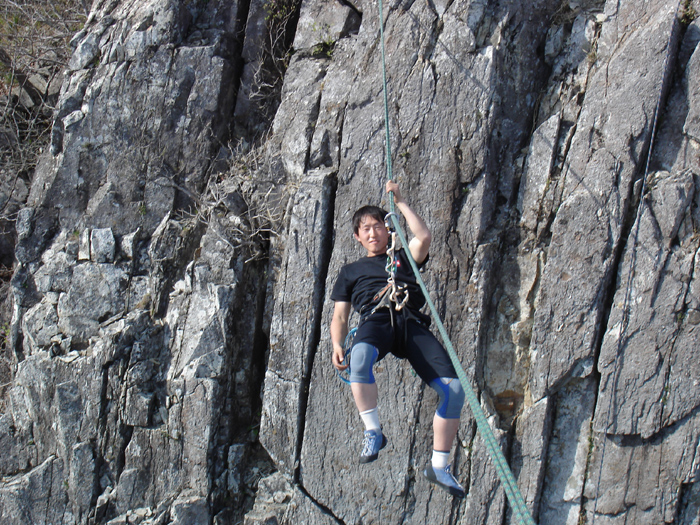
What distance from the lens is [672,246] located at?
4.68m

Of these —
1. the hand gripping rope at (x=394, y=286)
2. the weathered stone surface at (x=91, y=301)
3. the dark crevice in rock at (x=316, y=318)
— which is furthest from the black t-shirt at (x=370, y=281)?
the weathered stone surface at (x=91, y=301)

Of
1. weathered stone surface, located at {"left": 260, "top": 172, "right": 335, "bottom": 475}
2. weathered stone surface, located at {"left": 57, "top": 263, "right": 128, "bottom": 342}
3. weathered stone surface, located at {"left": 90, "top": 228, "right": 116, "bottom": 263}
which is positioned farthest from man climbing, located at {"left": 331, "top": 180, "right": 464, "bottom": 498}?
weathered stone surface, located at {"left": 90, "top": 228, "right": 116, "bottom": 263}

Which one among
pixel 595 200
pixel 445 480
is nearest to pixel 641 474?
pixel 445 480

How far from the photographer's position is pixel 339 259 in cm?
543

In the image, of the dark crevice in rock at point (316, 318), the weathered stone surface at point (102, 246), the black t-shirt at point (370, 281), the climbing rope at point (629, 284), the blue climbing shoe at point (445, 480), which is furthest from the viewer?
the weathered stone surface at point (102, 246)

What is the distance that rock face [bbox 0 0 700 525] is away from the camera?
4789 millimetres

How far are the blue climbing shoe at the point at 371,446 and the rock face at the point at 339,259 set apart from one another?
1.35m

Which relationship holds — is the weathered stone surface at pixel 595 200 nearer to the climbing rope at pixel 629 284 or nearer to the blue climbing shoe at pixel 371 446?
the climbing rope at pixel 629 284

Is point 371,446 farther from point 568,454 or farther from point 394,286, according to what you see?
point 568,454

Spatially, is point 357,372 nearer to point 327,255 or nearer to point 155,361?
point 327,255

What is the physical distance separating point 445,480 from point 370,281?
5.12 ft

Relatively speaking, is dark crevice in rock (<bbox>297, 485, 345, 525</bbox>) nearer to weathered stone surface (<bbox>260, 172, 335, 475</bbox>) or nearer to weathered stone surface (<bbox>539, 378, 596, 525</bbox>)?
weathered stone surface (<bbox>260, 172, 335, 475</bbox>)

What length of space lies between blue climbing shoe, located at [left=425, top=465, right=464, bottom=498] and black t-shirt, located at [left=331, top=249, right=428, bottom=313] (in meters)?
1.18

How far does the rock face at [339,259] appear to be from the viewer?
4.79 metres
